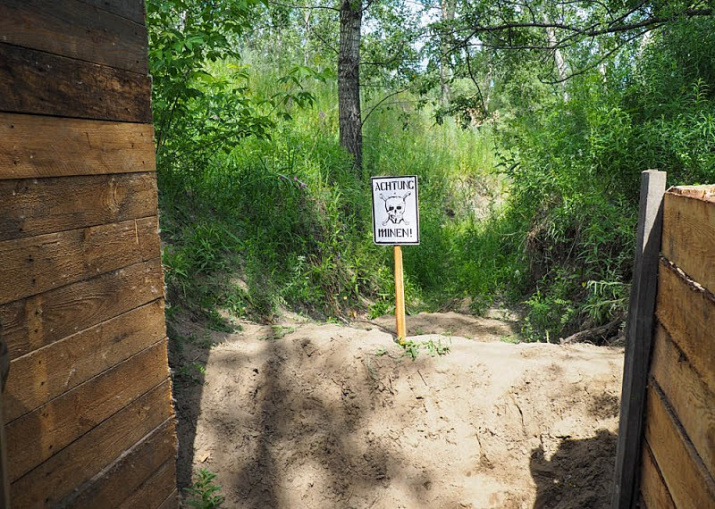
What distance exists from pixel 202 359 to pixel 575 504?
261 centimetres

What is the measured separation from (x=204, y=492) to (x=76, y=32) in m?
2.57

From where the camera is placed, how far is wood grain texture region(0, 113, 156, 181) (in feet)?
5.67

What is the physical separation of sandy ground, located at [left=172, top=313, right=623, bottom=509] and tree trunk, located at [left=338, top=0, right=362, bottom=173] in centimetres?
445

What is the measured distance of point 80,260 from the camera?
79.3 inches

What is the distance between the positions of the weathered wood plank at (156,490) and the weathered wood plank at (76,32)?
1.64 meters

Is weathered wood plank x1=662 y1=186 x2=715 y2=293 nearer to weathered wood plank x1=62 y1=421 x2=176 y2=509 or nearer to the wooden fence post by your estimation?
the wooden fence post

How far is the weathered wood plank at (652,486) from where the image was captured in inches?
69.6

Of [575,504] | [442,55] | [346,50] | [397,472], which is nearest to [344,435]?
[397,472]

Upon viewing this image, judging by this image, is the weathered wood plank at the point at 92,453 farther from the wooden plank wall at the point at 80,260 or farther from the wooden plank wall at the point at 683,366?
the wooden plank wall at the point at 683,366

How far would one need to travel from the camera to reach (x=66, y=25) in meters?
1.92

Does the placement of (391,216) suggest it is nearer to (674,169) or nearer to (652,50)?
(674,169)

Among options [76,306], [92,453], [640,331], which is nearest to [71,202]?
[76,306]

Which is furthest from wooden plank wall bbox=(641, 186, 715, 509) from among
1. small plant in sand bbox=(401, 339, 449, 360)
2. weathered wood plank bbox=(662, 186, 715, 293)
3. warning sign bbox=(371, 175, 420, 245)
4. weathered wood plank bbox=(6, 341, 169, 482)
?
warning sign bbox=(371, 175, 420, 245)

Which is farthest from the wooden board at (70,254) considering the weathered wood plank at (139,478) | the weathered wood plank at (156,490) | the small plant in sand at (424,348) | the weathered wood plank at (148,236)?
the small plant in sand at (424,348)
